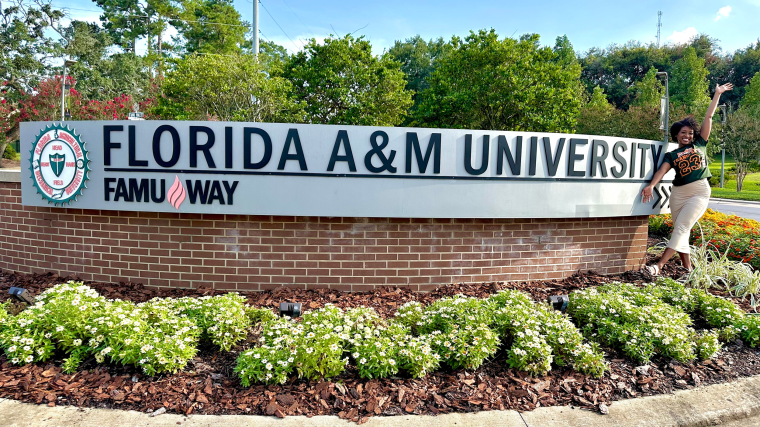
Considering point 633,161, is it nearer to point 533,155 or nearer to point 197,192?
point 533,155

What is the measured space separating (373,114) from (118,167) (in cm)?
1105

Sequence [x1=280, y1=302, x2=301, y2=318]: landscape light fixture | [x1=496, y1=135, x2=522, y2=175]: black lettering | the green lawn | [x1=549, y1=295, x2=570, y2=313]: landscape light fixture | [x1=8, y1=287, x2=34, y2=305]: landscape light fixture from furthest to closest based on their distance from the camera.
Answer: the green lawn < [x1=496, y1=135, x2=522, y2=175]: black lettering < [x1=549, y1=295, x2=570, y2=313]: landscape light fixture < [x1=8, y1=287, x2=34, y2=305]: landscape light fixture < [x1=280, y1=302, x2=301, y2=318]: landscape light fixture

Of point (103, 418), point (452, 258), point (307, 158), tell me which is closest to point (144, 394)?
point (103, 418)

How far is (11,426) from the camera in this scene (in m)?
2.69

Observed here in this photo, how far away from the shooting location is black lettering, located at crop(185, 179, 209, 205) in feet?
16.1

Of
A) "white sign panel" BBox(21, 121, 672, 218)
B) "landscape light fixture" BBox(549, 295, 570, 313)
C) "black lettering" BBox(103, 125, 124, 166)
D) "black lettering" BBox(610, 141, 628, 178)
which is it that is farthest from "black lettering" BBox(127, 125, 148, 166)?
"black lettering" BBox(610, 141, 628, 178)

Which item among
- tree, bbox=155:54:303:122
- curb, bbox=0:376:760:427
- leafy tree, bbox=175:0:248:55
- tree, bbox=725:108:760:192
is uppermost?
leafy tree, bbox=175:0:248:55

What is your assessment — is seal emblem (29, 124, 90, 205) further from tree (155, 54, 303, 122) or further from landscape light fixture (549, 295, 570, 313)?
tree (155, 54, 303, 122)

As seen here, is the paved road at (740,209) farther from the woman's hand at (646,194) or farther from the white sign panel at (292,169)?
the white sign panel at (292,169)

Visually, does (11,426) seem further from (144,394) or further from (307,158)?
A: (307,158)

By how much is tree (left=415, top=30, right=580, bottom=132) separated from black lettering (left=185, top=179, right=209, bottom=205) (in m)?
11.2

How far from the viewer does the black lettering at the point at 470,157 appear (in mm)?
5070

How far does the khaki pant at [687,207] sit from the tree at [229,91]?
8.83 meters

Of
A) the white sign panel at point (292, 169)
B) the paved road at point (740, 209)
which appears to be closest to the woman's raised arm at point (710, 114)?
the white sign panel at point (292, 169)
